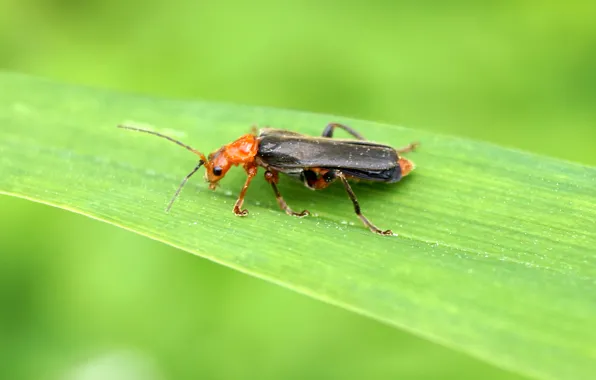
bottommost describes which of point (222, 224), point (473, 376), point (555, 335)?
point (473, 376)

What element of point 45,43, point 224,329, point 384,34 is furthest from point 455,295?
point 45,43

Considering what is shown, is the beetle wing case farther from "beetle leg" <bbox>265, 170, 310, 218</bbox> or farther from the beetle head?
the beetle head

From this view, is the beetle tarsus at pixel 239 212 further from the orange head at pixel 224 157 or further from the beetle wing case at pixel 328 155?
the beetle wing case at pixel 328 155

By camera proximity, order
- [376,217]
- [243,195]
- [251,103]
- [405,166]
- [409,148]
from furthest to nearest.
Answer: [251,103], [409,148], [243,195], [405,166], [376,217]

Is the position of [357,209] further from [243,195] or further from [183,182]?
[183,182]

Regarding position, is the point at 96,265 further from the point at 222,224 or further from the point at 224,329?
the point at 222,224

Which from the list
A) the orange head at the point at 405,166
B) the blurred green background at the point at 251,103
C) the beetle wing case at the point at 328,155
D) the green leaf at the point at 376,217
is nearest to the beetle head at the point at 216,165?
the green leaf at the point at 376,217

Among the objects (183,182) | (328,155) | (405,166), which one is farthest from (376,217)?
(183,182)
